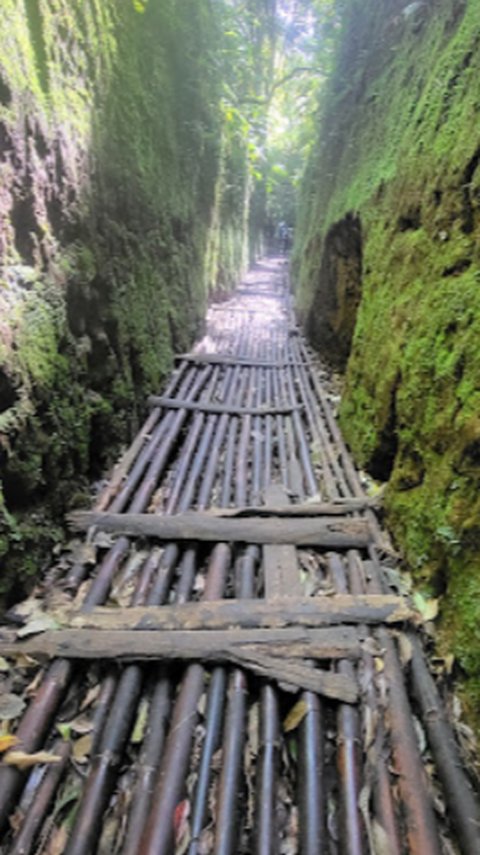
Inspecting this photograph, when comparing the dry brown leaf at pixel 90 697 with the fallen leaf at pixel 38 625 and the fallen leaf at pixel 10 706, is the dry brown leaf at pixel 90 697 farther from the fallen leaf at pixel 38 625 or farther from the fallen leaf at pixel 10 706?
the fallen leaf at pixel 38 625

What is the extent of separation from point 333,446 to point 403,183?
2.02 metres

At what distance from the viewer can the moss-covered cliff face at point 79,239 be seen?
80.7 inches

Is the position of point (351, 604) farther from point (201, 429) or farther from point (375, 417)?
point (201, 429)

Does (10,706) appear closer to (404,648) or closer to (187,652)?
(187,652)

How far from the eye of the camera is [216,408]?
4168mm

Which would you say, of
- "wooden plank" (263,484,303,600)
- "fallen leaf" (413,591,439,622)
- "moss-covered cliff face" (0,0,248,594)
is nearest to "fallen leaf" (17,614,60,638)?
"moss-covered cliff face" (0,0,248,594)

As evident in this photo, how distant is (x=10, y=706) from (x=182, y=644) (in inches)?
24.3

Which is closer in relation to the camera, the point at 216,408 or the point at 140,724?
the point at 140,724

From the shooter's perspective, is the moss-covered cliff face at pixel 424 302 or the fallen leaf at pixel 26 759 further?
the moss-covered cliff face at pixel 424 302

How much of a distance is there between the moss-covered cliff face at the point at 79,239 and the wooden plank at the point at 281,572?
3.59ft

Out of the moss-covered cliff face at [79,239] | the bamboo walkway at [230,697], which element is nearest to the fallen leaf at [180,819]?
the bamboo walkway at [230,697]

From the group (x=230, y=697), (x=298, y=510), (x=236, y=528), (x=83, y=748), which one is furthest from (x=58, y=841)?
(x=298, y=510)

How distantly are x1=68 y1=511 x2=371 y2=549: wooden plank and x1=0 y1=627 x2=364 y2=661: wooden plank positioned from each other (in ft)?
2.15

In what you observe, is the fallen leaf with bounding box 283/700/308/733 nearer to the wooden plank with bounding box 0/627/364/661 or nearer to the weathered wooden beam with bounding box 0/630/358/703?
the weathered wooden beam with bounding box 0/630/358/703
